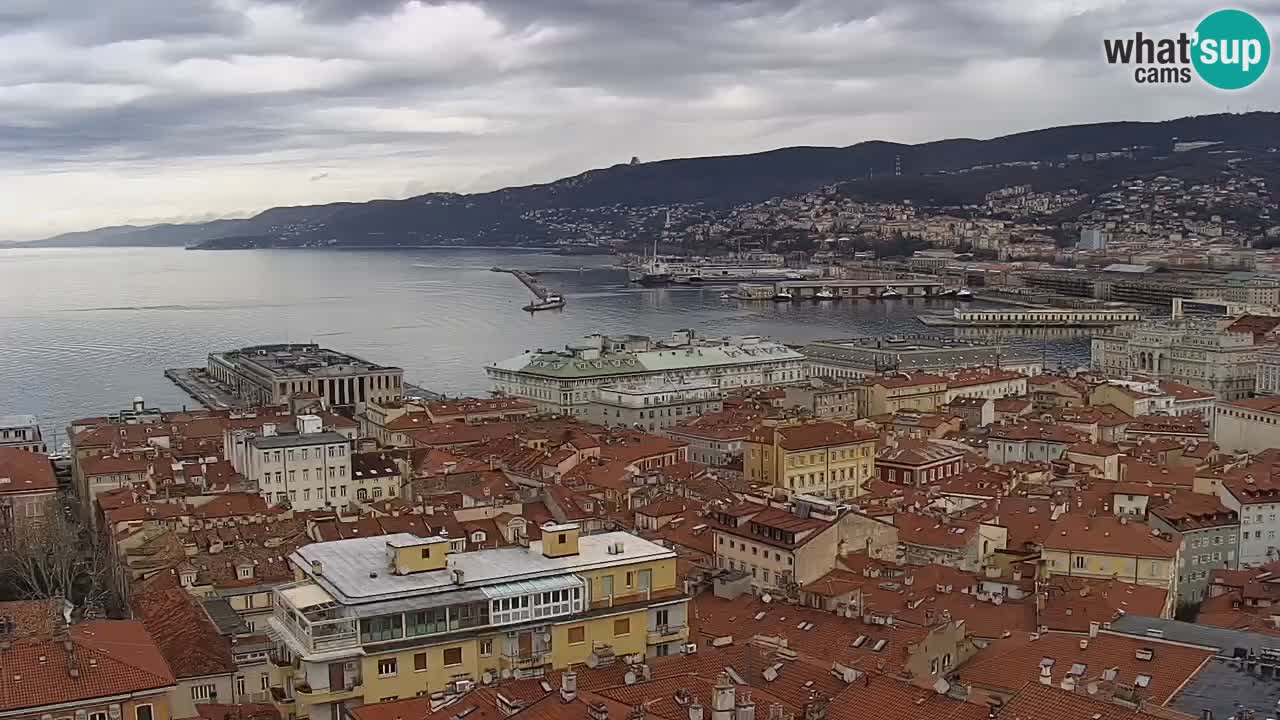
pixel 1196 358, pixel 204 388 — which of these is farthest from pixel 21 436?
pixel 1196 358

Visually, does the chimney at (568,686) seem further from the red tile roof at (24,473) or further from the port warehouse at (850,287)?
the port warehouse at (850,287)

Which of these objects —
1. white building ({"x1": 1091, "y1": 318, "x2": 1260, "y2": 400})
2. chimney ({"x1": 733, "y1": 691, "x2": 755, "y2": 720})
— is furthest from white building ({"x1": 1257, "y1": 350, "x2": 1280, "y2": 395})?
chimney ({"x1": 733, "y1": 691, "x2": 755, "y2": 720})

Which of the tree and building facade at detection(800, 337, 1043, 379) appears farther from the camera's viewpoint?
building facade at detection(800, 337, 1043, 379)

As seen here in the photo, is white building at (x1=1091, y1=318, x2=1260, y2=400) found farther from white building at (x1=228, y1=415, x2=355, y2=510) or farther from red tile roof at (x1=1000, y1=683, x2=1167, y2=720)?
red tile roof at (x1=1000, y1=683, x2=1167, y2=720)

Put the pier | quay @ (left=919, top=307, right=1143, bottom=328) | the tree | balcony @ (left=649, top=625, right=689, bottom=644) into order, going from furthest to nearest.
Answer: the pier < quay @ (left=919, top=307, right=1143, bottom=328) < the tree < balcony @ (left=649, top=625, right=689, bottom=644)

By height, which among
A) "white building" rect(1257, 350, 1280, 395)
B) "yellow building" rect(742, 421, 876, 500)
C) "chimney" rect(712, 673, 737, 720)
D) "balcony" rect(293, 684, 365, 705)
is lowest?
"white building" rect(1257, 350, 1280, 395)

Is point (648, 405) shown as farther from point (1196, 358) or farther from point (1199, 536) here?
point (1196, 358)

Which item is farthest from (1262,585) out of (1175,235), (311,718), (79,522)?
(1175,235)

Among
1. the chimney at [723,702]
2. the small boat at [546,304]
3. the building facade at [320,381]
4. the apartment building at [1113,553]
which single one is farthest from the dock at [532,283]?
the chimney at [723,702]
